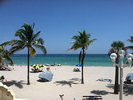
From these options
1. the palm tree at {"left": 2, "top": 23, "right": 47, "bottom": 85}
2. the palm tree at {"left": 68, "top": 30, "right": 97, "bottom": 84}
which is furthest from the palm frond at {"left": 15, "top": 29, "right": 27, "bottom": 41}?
the palm tree at {"left": 68, "top": 30, "right": 97, "bottom": 84}

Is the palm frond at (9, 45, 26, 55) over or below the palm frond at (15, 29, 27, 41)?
below

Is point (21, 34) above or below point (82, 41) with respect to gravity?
above

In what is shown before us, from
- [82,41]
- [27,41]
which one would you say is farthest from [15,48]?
[82,41]

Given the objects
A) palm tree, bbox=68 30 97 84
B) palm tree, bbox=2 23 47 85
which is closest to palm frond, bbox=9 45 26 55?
palm tree, bbox=2 23 47 85

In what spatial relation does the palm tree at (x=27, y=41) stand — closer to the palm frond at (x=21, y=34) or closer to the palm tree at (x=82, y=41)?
the palm frond at (x=21, y=34)

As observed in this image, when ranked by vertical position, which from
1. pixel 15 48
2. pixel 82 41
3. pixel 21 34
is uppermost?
pixel 21 34

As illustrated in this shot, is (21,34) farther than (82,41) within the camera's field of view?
No

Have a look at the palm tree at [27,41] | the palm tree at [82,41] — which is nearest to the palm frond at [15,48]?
the palm tree at [27,41]

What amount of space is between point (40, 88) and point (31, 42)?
5.05 metres

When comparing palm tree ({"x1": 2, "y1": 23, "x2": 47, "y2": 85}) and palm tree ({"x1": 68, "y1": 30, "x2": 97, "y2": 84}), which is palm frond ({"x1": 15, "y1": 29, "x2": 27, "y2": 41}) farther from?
palm tree ({"x1": 68, "y1": 30, "x2": 97, "y2": 84})

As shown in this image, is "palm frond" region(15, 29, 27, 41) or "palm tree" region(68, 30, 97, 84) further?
"palm tree" region(68, 30, 97, 84)

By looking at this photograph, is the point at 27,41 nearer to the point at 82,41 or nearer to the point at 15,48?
the point at 15,48

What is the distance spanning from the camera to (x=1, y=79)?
58.1 ft

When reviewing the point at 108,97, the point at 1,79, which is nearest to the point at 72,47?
the point at 108,97
